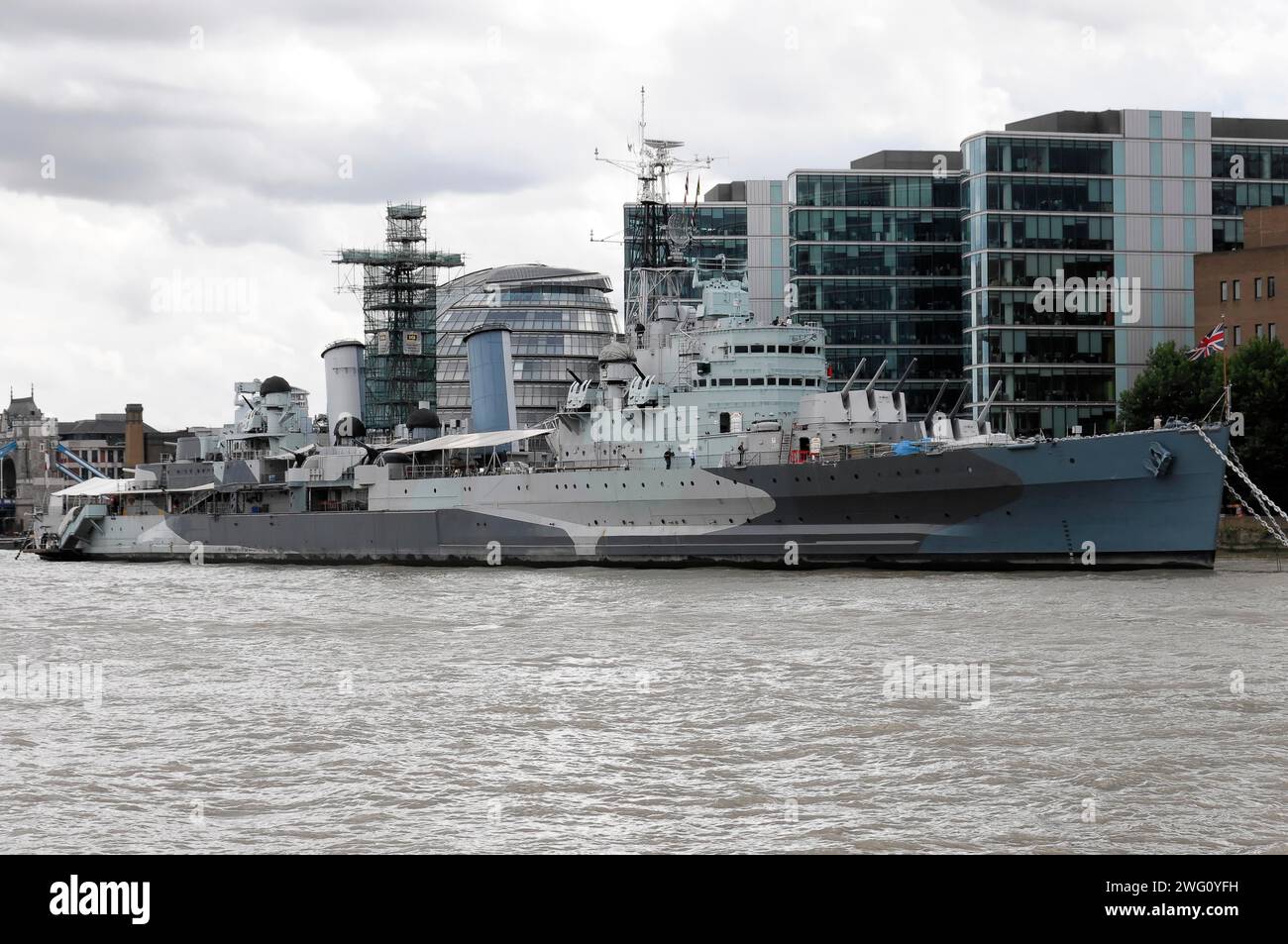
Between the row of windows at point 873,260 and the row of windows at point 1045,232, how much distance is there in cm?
855

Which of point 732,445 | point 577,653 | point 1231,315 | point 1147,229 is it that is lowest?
point 577,653

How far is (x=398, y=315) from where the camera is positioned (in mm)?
72500

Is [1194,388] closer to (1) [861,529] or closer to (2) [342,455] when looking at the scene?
(1) [861,529]

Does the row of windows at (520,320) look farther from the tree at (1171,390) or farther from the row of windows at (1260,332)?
the tree at (1171,390)

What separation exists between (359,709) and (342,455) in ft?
129

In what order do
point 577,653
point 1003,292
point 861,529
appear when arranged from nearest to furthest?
point 577,653
point 861,529
point 1003,292

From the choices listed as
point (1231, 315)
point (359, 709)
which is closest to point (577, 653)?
point (359, 709)

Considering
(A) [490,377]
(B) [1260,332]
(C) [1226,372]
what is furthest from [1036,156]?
(A) [490,377]

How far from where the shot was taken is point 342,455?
2167 inches

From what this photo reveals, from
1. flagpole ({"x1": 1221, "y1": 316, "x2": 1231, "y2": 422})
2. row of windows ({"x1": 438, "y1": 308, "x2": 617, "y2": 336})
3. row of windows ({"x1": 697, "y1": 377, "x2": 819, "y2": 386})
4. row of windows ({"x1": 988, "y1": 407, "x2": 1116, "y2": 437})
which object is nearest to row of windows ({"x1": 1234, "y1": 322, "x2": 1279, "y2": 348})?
flagpole ({"x1": 1221, "y1": 316, "x2": 1231, "y2": 422})

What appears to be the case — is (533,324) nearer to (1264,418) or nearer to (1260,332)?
(1260,332)

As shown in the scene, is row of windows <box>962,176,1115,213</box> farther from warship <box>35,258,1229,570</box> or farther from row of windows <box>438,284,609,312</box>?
row of windows <box>438,284,609,312</box>

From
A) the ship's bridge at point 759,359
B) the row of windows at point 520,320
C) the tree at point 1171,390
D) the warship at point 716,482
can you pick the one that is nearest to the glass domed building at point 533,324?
the row of windows at point 520,320

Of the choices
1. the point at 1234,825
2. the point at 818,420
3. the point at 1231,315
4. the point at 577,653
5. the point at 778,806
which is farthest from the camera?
the point at 1231,315
